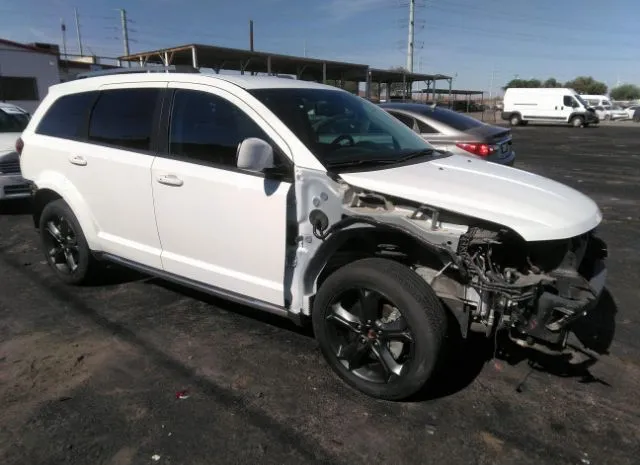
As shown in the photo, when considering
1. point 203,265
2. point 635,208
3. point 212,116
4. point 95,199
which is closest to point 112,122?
point 95,199

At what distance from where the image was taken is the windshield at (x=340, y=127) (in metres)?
3.38

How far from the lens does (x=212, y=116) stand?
3627 mm

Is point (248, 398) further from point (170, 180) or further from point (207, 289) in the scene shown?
point (170, 180)

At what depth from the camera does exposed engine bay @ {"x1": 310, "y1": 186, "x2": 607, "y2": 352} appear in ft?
8.77

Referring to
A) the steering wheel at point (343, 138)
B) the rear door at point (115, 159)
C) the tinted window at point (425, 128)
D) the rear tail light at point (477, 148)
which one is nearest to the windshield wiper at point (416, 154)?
the steering wheel at point (343, 138)

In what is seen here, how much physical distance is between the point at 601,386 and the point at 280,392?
195 centimetres

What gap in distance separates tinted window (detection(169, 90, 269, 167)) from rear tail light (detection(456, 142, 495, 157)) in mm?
4972

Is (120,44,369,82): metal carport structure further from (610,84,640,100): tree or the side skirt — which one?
(610,84,640,100): tree

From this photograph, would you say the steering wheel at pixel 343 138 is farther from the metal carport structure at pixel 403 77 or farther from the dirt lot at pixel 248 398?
the metal carport structure at pixel 403 77

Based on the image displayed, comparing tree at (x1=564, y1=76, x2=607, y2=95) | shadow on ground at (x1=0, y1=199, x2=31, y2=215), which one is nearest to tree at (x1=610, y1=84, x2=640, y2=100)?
tree at (x1=564, y1=76, x2=607, y2=95)

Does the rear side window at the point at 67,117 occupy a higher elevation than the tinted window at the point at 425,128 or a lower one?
higher

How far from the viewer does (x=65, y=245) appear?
4777 millimetres

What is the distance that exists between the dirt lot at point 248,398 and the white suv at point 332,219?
0.30 meters

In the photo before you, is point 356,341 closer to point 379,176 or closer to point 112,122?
point 379,176
